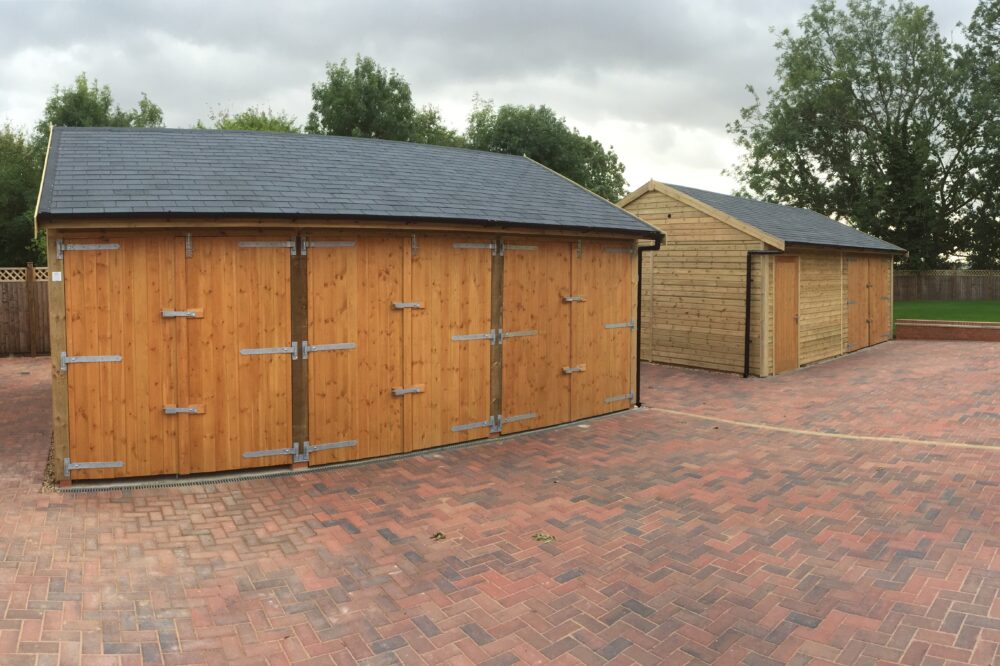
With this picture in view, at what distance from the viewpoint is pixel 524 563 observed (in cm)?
503

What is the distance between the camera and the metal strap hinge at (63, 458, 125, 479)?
6.59 meters

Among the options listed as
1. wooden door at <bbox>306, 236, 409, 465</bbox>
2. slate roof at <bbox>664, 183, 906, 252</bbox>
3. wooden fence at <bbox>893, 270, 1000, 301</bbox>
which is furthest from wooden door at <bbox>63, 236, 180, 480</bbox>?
wooden fence at <bbox>893, 270, 1000, 301</bbox>

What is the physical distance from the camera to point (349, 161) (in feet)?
30.1

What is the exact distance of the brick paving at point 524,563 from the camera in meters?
3.92

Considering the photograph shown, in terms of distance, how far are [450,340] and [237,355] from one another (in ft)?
8.30

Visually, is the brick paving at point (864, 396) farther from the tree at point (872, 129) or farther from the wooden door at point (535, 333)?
the tree at point (872, 129)

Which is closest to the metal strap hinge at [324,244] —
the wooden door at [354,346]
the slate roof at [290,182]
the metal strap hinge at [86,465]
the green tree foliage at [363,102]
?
the wooden door at [354,346]

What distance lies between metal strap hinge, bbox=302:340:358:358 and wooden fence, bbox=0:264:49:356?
1218 cm

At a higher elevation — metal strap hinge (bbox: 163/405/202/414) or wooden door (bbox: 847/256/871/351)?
wooden door (bbox: 847/256/871/351)

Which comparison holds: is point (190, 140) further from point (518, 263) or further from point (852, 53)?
point (852, 53)

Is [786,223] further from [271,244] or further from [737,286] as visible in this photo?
[271,244]

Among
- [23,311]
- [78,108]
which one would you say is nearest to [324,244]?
[23,311]

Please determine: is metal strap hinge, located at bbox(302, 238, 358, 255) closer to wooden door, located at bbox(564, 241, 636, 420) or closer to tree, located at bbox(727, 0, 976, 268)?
wooden door, located at bbox(564, 241, 636, 420)

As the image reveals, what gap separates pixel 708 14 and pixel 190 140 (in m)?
10.8
